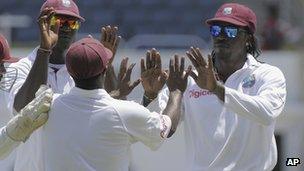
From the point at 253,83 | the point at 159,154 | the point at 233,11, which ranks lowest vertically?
the point at 159,154

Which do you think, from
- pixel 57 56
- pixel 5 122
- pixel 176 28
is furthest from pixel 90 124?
pixel 176 28

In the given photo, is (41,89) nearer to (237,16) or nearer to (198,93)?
(198,93)

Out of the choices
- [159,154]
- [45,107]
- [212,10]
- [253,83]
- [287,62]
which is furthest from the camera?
[212,10]

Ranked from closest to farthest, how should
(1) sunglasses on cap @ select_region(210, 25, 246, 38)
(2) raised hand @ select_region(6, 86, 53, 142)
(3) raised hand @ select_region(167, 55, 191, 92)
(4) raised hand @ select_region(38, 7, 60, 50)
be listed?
(2) raised hand @ select_region(6, 86, 53, 142), (4) raised hand @ select_region(38, 7, 60, 50), (3) raised hand @ select_region(167, 55, 191, 92), (1) sunglasses on cap @ select_region(210, 25, 246, 38)

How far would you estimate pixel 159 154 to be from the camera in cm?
834

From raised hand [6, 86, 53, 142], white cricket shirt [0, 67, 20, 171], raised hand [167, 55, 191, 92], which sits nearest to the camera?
raised hand [6, 86, 53, 142]

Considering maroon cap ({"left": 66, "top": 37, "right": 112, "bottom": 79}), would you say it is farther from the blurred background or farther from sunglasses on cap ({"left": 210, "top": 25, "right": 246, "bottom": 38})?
the blurred background

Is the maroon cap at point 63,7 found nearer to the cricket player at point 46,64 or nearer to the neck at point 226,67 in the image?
the cricket player at point 46,64

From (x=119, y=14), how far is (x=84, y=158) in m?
7.45

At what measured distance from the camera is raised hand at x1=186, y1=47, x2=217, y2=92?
15.1 ft

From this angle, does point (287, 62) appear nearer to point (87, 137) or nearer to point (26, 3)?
point (26, 3)

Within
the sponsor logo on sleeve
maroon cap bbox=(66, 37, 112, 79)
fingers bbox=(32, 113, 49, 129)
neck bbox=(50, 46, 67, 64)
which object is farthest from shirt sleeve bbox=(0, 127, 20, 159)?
the sponsor logo on sleeve

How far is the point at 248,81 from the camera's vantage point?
16.5 ft

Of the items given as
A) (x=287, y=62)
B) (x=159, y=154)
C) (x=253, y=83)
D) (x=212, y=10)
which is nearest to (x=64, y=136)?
(x=253, y=83)
